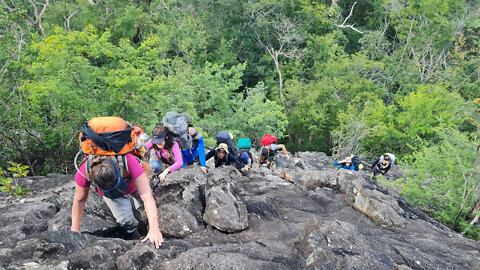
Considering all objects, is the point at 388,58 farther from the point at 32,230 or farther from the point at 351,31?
the point at 32,230

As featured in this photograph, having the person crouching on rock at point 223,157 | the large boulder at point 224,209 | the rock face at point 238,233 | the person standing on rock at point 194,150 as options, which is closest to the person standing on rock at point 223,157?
the person crouching on rock at point 223,157

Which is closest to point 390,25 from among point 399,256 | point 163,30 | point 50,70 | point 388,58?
point 388,58

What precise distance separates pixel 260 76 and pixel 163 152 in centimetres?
2966

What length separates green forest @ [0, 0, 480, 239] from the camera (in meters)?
13.0

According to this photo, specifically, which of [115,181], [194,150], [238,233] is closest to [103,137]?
[115,181]

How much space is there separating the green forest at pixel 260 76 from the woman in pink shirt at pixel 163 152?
917 cm

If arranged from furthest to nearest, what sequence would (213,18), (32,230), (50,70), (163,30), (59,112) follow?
(213,18)
(163,30)
(59,112)
(50,70)
(32,230)

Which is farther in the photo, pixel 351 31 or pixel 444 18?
pixel 351 31

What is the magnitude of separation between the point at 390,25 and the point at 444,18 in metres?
6.58

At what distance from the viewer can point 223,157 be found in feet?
25.0

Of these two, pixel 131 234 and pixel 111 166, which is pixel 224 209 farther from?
pixel 111 166

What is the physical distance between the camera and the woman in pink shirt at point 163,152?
5129mm

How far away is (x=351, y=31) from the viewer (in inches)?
1508

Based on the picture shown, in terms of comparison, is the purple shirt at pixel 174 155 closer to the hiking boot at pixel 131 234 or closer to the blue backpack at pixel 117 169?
the hiking boot at pixel 131 234
